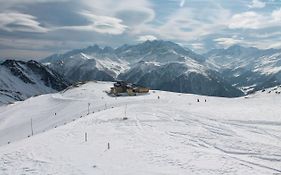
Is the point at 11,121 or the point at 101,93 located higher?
the point at 101,93

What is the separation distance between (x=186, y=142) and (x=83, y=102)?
218 feet

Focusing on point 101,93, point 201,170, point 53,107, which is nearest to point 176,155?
point 201,170

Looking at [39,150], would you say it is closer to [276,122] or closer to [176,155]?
[176,155]

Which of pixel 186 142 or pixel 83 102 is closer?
pixel 186 142

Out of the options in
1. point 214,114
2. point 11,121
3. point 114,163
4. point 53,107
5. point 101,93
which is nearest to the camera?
point 114,163

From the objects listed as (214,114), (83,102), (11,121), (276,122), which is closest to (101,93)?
(83,102)

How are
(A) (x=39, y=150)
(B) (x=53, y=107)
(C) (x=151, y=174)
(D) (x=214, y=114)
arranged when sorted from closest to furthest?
(C) (x=151, y=174) → (A) (x=39, y=150) → (D) (x=214, y=114) → (B) (x=53, y=107)

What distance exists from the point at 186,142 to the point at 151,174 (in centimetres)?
1057

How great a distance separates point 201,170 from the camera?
2789 cm

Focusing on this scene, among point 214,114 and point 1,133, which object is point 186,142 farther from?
point 1,133

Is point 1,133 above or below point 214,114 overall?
below

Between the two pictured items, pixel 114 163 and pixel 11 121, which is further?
pixel 11 121

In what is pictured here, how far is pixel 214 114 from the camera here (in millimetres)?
56281

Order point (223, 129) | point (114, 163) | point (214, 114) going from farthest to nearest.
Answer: point (214, 114) → point (223, 129) → point (114, 163)
